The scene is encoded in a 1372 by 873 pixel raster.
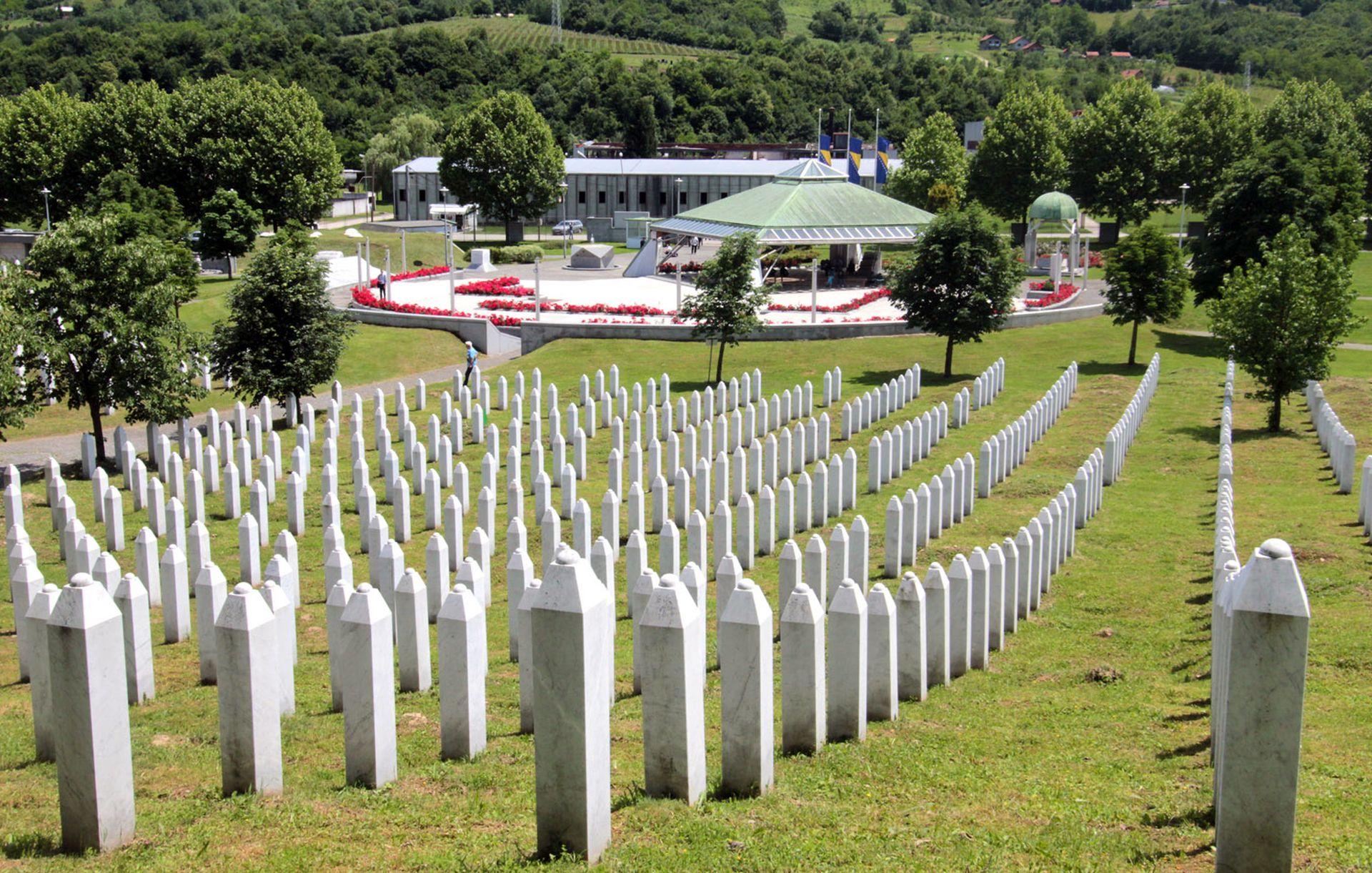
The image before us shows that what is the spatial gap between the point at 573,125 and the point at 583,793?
12330cm

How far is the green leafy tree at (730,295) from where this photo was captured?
3303 cm

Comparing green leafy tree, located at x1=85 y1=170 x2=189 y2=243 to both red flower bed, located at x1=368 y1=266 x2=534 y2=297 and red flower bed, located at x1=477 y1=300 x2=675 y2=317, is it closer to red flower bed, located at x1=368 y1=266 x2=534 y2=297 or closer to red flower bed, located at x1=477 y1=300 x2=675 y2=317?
red flower bed, located at x1=368 y1=266 x2=534 y2=297

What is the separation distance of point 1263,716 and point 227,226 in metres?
52.4

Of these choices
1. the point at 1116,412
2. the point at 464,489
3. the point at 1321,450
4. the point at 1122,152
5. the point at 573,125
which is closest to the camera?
the point at 464,489

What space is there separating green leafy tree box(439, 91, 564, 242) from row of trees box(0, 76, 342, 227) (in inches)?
499

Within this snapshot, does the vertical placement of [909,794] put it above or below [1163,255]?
below

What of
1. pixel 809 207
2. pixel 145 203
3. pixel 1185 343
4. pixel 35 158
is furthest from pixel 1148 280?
pixel 35 158

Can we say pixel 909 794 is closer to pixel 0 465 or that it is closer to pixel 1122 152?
pixel 0 465

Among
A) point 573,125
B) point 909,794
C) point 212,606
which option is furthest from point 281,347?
point 573,125

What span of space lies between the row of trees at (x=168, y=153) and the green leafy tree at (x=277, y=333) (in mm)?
35049

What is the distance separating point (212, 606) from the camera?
12125mm

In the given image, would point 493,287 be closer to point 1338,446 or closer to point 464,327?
point 464,327

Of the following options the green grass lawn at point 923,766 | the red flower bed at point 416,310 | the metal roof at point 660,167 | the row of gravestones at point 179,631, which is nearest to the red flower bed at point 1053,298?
the red flower bed at point 416,310

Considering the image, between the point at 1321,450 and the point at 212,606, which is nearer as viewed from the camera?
the point at 212,606
